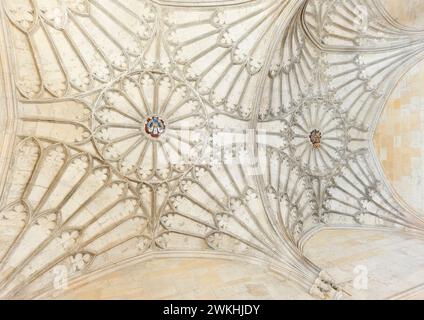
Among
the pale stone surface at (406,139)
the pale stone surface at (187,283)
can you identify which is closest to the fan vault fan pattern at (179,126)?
the pale stone surface at (187,283)

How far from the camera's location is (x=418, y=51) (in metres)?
9.97

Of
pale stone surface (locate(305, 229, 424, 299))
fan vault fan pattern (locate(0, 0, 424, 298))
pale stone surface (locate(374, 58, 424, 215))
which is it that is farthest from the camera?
pale stone surface (locate(374, 58, 424, 215))

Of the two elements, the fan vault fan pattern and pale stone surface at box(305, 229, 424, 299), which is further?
the fan vault fan pattern

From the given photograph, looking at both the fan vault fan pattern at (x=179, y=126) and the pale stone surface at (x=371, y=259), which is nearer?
the pale stone surface at (x=371, y=259)

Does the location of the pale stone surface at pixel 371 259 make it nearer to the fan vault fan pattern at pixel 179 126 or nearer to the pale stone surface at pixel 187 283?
the fan vault fan pattern at pixel 179 126

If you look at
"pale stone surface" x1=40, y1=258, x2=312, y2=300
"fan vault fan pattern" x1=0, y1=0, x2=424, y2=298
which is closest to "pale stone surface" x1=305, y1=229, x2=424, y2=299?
"fan vault fan pattern" x1=0, y1=0, x2=424, y2=298

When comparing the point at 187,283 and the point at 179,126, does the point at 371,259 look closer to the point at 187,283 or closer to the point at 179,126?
the point at 187,283

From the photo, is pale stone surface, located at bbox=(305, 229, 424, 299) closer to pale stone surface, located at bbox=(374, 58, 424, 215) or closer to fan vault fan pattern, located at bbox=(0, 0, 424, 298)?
fan vault fan pattern, located at bbox=(0, 0, 424, 298)

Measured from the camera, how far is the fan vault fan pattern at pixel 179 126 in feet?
21.4

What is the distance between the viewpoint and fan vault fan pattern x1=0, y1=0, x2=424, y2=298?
6.51 m

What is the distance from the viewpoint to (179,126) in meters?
8.27

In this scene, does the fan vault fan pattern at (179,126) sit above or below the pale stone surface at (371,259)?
above

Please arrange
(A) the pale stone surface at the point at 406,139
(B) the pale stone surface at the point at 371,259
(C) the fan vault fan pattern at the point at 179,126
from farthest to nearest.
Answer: (A) the pale stone surface at the point at 406,139 < (C) the fan vault fan pattern at the point at 179,126 < (B) the pale stone surface at the point at 371,259
